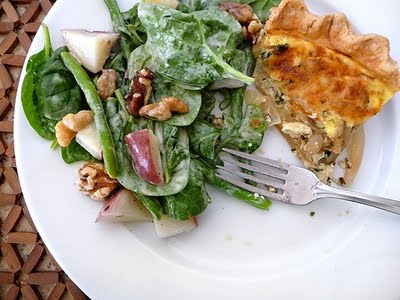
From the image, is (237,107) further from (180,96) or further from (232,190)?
(232,190)

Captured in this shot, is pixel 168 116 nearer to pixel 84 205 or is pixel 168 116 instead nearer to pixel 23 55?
pixel 84 205

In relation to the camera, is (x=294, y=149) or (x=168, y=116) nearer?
(x=168, y=116)

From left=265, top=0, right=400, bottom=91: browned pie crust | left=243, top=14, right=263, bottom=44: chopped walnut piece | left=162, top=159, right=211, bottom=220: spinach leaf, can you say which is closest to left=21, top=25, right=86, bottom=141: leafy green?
left=162, top=159, right=211, bottom=220: spinach leaf

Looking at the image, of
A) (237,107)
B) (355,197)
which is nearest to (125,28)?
(237,107)

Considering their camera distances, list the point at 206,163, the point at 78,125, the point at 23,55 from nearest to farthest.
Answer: the point at 78,125
the point at 206,163
the point at 23,55

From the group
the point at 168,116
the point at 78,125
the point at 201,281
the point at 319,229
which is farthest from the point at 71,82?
the point at 319,229

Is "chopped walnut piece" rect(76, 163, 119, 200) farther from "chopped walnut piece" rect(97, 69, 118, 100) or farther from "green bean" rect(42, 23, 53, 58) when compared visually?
"green bean" rect(42, 23, 53, 58)
